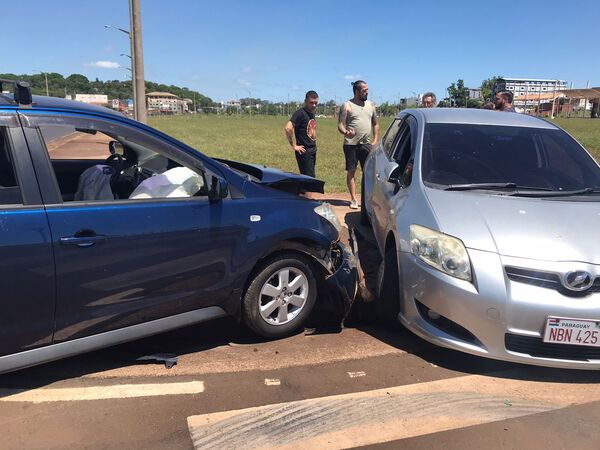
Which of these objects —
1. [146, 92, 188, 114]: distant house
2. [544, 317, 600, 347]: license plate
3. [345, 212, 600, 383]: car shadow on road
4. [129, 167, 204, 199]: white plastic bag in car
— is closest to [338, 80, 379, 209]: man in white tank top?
[345, 212, 600, 383]: car shadow on road

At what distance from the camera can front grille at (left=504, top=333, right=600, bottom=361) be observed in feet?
10.1

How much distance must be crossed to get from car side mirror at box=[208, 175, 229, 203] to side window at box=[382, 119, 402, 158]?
2703 mm

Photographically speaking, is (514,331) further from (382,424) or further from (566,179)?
(566,179)

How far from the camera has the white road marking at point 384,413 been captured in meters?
2.64

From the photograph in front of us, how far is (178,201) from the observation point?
125 inches

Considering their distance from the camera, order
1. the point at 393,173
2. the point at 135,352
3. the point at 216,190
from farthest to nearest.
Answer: the point at 393,173, the point at 135,352, the point at 216,190

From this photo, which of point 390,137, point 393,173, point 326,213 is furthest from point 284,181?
point 390,137

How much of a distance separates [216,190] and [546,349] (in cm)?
229

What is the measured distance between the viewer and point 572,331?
302cm

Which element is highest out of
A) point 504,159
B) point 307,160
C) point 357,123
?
point 357,123

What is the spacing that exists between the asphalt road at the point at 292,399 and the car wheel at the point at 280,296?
166 mm

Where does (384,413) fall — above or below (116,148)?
below

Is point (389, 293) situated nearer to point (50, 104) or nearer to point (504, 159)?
point (504, 159)

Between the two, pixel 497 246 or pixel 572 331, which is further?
pixel 497 246
